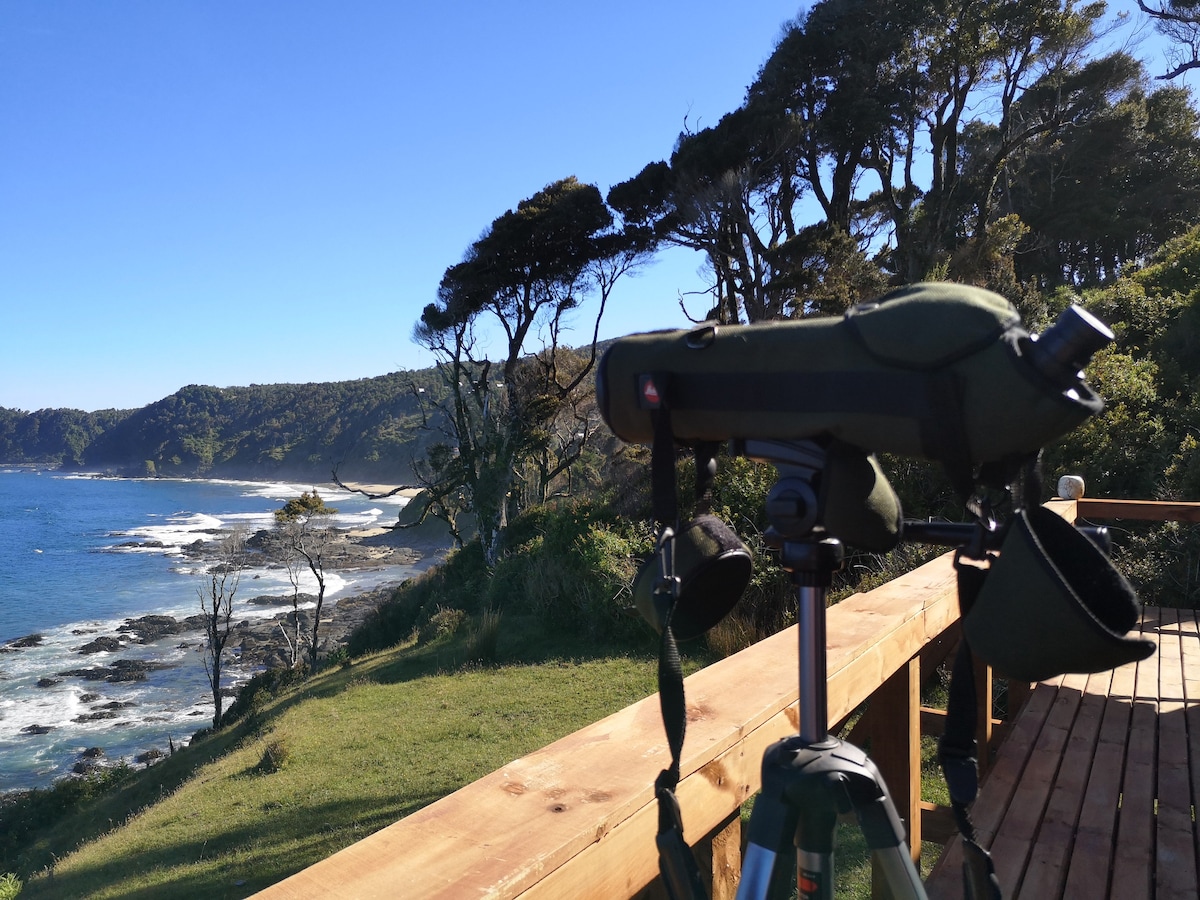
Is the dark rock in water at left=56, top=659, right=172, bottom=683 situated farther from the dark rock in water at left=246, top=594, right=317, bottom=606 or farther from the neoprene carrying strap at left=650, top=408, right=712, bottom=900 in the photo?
the neoprene carrying strap at left=650, top=408, right=712, bottom=900

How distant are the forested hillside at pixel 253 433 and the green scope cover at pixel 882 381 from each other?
6109 cm

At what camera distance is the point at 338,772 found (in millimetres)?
6469

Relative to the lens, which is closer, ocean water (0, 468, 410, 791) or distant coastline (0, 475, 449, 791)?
ocean water (0, 468, 410, 791)

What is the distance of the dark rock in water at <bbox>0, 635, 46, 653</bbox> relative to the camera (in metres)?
26.4

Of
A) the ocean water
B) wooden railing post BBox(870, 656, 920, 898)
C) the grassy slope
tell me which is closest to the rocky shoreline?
the ocean water

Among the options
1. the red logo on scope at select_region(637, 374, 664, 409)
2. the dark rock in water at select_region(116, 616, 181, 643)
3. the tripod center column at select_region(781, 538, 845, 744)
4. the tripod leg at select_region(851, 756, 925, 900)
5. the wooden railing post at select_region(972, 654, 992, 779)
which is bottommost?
the dark rock in water at select_region(116, 616, 181, 643)

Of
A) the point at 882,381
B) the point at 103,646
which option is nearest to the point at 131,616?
the point at 103,646

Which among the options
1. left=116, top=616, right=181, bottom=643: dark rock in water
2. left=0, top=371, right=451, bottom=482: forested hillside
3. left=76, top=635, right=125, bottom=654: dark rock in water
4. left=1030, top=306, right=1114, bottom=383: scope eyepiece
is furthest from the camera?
left=0, top=371, right=451, bottom=482: forested hillside

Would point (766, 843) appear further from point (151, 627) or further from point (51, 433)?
point (51, 433)

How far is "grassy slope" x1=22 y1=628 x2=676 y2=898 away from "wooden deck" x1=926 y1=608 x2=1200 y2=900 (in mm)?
3862

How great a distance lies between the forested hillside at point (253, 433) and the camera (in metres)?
70.0

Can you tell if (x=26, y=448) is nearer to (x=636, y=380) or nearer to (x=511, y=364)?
(x=511, y=364)

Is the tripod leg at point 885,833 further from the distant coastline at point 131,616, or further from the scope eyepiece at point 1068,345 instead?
the distant coastline at point 131,616

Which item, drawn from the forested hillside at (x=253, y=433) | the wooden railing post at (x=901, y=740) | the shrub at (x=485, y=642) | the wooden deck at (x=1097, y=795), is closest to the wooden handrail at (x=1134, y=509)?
the wooden deck at (x=1097, y=795)
